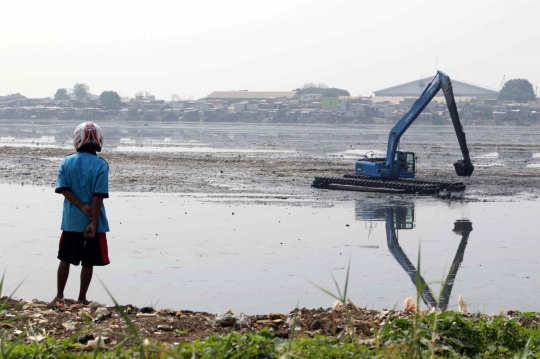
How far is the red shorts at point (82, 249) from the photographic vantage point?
7.38 meters

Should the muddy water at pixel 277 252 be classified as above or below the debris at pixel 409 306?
below

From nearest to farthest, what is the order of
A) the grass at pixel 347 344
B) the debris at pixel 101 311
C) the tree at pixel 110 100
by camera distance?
the grass at pixel 347 344
the debris at pixel 101 311
the tree at pixel 110 100

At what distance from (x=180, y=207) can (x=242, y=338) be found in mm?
14610

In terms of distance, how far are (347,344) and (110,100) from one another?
182 meters

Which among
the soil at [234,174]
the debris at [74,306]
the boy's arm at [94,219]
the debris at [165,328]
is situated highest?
the boy's arm at [94,219]

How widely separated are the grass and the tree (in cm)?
17677

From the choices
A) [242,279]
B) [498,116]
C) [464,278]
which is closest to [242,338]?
[242,279]

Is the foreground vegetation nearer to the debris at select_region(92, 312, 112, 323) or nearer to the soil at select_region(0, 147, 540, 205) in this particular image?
the debris at select_region(92, 312, 112, 323)

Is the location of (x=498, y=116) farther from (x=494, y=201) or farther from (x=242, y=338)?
(x=242, y=338)

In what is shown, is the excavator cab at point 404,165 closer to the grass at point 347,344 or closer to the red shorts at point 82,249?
the red shorts at point 82,249

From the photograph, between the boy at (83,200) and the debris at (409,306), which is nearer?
the boy at (83,200)

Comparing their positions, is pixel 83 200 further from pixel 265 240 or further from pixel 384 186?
pixel 384 186

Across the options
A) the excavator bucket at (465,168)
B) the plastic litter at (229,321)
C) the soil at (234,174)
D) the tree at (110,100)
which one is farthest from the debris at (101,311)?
the tree at (110,100)

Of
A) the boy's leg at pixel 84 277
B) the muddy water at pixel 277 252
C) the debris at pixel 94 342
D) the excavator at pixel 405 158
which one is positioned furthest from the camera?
the excavator at pixel 405 158
